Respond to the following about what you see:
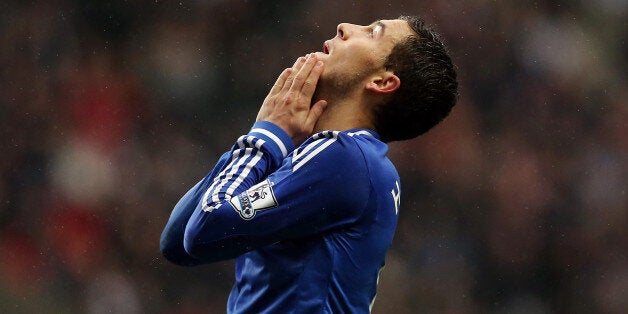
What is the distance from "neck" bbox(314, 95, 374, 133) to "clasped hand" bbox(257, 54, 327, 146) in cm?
4

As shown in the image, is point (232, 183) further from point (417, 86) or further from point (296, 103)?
point (417, 86)

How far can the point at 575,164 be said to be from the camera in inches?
226

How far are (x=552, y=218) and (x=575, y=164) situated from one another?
15.6 inches

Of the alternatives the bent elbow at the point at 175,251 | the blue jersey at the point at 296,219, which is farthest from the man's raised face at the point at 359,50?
the bent elbow at the point at 175,251

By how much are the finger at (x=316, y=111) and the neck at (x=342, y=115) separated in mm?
32

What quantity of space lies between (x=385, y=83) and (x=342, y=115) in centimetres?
16

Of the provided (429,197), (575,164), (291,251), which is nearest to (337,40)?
(291,251)

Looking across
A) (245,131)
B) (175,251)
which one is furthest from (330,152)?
(245,131)

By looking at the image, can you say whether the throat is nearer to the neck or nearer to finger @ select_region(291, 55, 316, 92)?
the neck

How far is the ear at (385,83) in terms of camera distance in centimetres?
256

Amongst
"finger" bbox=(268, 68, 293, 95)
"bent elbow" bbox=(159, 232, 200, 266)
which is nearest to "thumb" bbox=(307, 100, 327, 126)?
"finger" bbox=(268, 68, 293, 95)

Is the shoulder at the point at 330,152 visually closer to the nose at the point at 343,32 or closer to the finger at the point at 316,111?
the finger at the point at 316,111

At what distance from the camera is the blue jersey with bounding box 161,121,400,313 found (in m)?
2.19

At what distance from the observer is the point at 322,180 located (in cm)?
222
